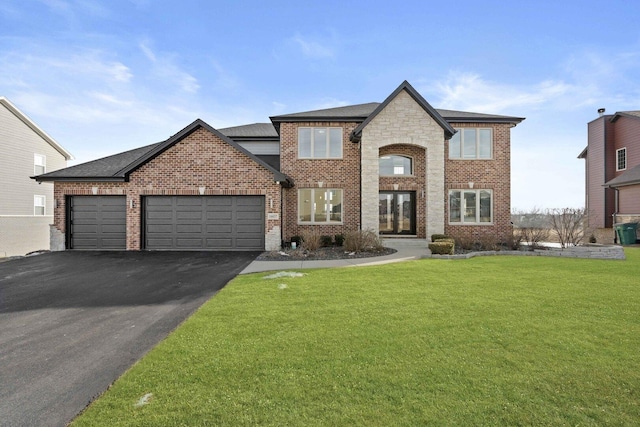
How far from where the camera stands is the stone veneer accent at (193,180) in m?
13.3

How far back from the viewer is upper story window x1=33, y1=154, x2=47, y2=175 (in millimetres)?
21683

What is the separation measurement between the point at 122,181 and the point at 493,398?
15.1 m

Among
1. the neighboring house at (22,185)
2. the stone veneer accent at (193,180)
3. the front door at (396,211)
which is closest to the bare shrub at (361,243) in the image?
the stone veneer accent at (193,180)

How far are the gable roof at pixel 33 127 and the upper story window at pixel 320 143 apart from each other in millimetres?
19786

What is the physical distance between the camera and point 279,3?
1377 centimetres

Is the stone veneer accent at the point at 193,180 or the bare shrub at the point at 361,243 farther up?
the stone veneer accent at the point at 193,180

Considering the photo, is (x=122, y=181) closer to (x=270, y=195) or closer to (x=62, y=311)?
(x=270, y=195)

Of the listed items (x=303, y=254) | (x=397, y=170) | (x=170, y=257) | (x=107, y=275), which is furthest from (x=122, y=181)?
(x=397, y=170)

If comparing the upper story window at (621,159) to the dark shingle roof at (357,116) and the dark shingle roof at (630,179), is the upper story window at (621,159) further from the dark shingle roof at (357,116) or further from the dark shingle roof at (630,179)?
the dark shingle roof at (357,116)

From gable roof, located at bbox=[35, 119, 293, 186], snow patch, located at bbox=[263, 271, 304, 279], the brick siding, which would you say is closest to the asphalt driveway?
snow patch, located at bbox=[263, 271, 304, 279]

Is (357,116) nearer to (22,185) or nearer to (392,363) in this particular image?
→ (392,363)

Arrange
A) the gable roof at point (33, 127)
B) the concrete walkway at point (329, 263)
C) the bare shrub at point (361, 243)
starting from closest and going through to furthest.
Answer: the concrete walkway at point (329, 263)
the bare shrub at point (361, 243)
the gable roof at point (33, 127)

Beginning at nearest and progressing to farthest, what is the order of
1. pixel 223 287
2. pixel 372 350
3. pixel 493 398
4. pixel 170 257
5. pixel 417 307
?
pixel 493 398, pixel 372 350, pixel 417 307, pixel 223 287, pixel 170 257

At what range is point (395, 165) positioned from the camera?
647 inches
